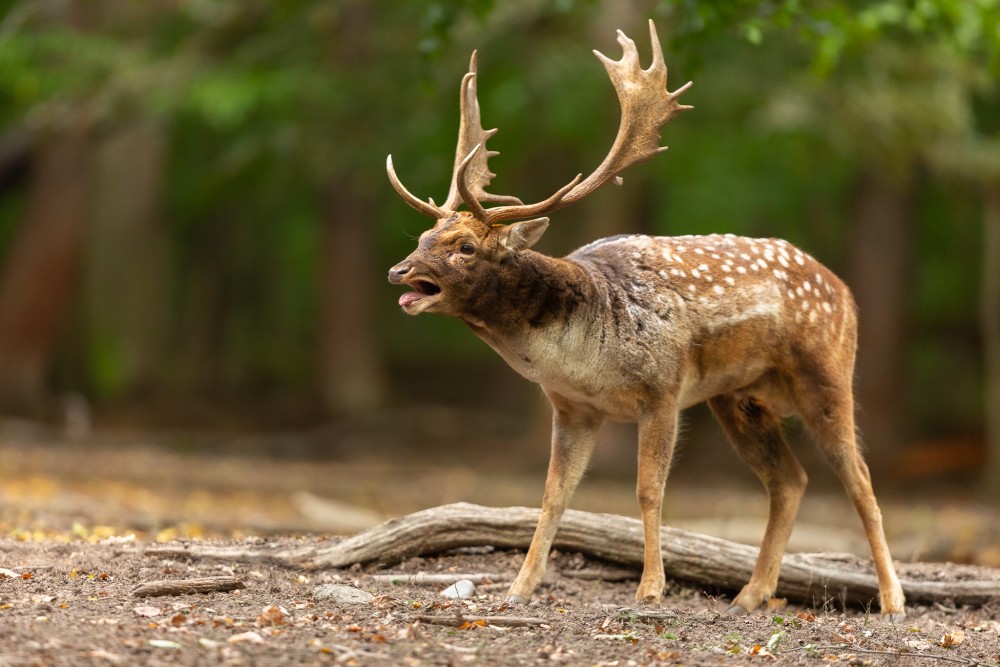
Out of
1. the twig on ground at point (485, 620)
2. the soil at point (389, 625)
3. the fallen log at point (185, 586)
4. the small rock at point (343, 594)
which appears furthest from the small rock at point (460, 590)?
the fallen log at point (185, 586)

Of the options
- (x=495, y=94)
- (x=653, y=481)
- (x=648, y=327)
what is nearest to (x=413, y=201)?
(x=648, y=327)

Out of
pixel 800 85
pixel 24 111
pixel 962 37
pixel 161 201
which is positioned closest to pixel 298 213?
pixel 161 201

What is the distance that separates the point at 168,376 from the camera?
2448 cm

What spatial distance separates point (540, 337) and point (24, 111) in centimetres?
1510

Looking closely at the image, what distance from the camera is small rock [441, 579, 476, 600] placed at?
23.4ft

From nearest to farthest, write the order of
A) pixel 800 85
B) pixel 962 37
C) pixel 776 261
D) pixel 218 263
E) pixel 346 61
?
pixel 776 261
pixel 962 37
pixel 800 85
pixel 346 61
pixel 218 263

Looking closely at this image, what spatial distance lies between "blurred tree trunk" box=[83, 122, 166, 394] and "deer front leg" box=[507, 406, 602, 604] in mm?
16845

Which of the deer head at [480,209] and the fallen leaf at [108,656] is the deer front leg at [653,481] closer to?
the deer head at [480,209]

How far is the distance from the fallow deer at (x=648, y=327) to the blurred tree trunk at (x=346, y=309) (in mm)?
15975

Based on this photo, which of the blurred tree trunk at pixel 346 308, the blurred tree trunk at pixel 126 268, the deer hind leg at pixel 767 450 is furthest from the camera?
the blurred tree trunk at pixel 346 308

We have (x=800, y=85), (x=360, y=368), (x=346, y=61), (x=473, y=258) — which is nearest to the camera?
(x=473, y=258)

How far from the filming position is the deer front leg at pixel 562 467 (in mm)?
7339

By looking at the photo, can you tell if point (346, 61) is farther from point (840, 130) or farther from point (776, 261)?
point (776, 261)

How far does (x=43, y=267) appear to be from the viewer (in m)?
21.8
